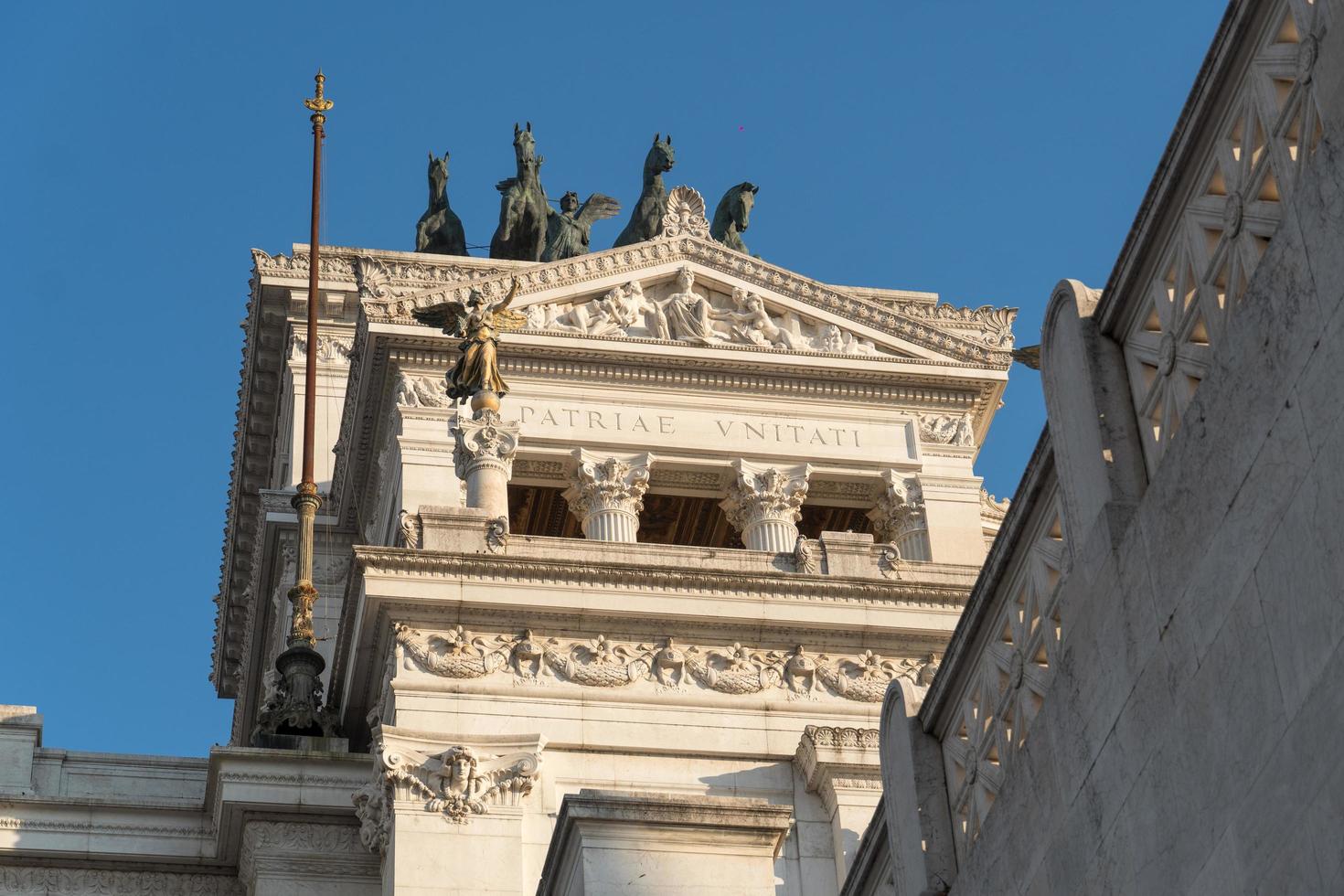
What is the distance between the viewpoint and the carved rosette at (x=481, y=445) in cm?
3997

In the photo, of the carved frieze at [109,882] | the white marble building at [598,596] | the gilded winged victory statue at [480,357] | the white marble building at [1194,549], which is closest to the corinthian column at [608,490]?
the white marble building at [598,596]

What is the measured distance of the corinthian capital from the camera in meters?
39.9

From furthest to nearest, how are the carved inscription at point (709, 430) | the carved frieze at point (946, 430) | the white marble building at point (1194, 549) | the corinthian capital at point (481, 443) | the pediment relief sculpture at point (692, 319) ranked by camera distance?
the pediment relief sculpture at point (692, 319) → the carved frieze at point (946, 430) → the carved inscription at point (709, 430) → the corinthian capital at point (481, 443) → the white marble building at point (1194, 549)

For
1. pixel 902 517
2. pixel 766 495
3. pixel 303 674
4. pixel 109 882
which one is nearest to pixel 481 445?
pixel 303 674

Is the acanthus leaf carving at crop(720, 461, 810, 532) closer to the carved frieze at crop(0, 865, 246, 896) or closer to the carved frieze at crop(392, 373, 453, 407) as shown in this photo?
the carved frieze at crop(392, 373, 453, 407)

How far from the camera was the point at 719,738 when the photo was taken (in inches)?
1364

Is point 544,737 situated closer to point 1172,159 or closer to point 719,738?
point 719,738

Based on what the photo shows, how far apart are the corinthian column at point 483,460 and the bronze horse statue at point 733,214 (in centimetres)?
1885

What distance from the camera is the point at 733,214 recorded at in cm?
5928

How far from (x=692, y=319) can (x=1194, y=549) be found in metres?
38.3

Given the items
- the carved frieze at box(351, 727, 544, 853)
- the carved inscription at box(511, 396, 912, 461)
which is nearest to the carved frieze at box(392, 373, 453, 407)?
the carved inscription at box(511, 396, 912, 461)

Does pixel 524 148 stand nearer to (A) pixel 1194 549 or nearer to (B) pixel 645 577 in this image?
(B) pixel 645 577

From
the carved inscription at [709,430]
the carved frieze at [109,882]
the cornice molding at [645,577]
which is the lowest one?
the carved frieze at [109,882]

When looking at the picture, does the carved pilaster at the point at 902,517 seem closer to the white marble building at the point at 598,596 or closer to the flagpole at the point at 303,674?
the white marble building at the point at 598,596
